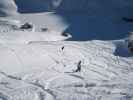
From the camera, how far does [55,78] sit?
4.70 ft

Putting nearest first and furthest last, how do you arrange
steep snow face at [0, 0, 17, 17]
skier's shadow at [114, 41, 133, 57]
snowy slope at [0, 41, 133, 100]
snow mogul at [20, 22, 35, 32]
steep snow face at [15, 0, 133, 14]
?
snowy slope at [0, 41, 133, 100]
skier's shadow at [114, 41, 133, 57]
snow mogul at [20, 22, 35, 32]
steep snow face at [0, 0, 17, 17]
steep snow face at [15, 0, 133, 14]

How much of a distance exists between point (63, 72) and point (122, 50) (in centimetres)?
55

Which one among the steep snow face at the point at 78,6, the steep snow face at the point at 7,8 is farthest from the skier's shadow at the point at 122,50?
the steep snow face at the point at 7,8

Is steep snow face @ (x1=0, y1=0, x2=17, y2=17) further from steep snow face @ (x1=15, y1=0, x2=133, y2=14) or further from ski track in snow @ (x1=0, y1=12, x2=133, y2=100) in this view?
ski track in snow @ (x1=0, y1=12, x2=133, y2=100)

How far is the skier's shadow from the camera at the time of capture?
6.02ft

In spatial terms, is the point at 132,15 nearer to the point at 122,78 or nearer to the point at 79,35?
the point at 79,35

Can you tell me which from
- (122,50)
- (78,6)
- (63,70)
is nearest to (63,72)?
(63,70)

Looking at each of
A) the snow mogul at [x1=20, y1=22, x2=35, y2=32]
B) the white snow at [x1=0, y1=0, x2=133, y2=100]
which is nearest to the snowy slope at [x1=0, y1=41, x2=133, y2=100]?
the white snow at [x1=0, y1=0, x2=133, y2=100]

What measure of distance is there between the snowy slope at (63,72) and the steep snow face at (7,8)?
827mm

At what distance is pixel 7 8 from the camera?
2.54 m

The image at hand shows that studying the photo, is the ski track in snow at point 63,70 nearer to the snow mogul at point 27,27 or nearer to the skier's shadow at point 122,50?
the skier's shadow at point 122,50

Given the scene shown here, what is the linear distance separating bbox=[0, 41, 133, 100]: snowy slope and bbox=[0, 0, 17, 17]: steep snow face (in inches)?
32.6

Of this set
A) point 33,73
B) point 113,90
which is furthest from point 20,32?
point 113,90

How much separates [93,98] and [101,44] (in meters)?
0.80
